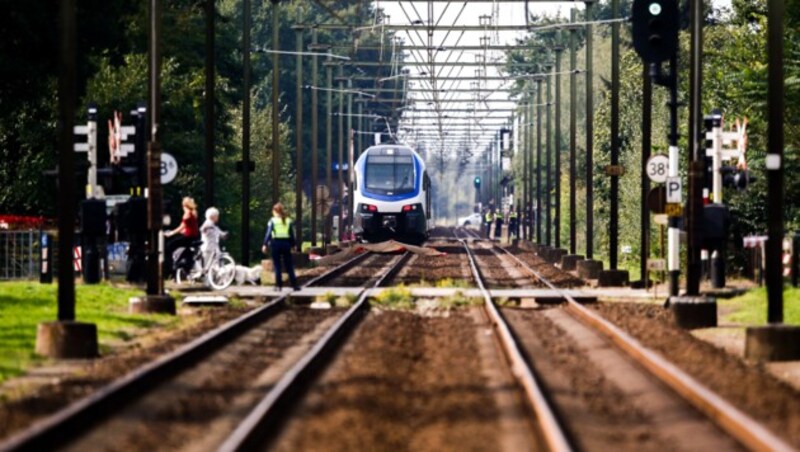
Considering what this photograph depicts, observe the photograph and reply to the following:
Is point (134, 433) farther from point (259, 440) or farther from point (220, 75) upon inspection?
point (220, 75)

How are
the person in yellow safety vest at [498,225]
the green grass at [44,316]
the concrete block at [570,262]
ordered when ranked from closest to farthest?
the green grass at [44,316] → the concrete block at [570,262] → the person in yellow safety vest at [498,225]

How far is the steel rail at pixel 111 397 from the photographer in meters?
12.2

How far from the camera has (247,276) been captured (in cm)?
3697

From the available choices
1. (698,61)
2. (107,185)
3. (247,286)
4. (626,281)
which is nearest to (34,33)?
(107,185)

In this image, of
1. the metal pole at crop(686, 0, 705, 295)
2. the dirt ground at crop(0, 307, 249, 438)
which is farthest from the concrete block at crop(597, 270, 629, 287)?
the dirt ground at crop(0, 307, 249, 438)

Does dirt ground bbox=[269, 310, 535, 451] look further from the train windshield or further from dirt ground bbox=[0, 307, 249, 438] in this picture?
the train windshield

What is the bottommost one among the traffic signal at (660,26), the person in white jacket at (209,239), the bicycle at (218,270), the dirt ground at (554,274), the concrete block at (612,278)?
the dirt ground at (554,274)

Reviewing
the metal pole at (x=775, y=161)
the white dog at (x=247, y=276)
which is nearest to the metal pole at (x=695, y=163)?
the metal pole at (x=775, y=161)

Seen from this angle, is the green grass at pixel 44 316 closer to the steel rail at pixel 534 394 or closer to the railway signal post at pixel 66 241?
the railway signal post at pixel 66 241

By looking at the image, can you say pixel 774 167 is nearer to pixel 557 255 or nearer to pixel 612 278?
pixel 612 278

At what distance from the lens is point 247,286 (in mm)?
36812

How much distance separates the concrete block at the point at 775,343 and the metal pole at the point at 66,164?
25.9 feet

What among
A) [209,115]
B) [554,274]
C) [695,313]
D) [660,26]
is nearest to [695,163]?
[695,313]

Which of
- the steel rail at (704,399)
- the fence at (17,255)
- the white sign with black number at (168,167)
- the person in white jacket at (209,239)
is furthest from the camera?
the fence at (17,255)
